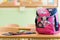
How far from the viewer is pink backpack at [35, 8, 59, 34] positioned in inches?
74.7

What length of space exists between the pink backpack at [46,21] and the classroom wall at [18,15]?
2.79m

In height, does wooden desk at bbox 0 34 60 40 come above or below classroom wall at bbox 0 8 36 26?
below

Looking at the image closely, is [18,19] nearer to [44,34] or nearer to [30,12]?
[30,12]

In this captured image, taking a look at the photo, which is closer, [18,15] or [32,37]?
[32,37]

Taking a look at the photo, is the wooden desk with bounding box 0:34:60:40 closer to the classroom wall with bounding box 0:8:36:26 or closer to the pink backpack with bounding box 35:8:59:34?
the pink backpack with bounding box 35:8:59:34

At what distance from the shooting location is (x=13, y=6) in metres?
4.72

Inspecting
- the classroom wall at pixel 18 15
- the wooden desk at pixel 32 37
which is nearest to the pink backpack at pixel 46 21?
the wooden desk at pixel 32 37

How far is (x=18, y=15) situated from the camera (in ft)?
15.7

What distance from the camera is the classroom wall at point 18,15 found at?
4759 millimetres

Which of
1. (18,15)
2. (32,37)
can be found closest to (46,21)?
(32,37)

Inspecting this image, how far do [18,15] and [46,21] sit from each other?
295cm

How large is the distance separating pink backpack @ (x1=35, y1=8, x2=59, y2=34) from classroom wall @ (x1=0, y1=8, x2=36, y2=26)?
2794mm

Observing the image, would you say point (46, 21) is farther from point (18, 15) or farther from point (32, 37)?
point (18, 15)

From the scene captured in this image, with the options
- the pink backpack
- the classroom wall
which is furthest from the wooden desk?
the classroom wall
